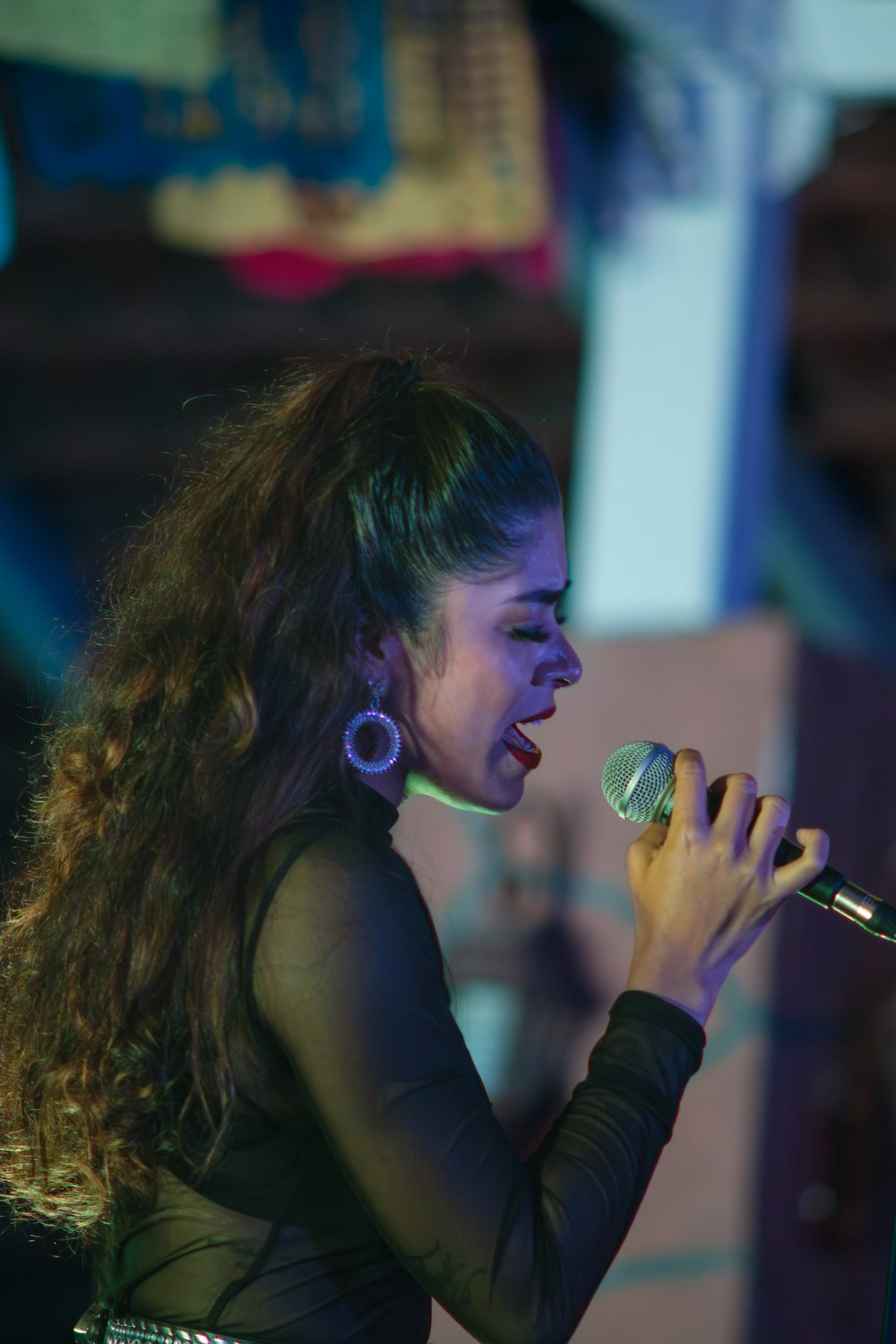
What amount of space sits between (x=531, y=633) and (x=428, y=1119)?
330 millimetres

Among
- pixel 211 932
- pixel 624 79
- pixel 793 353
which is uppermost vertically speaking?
pixel 624 79

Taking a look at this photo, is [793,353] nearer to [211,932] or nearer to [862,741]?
[862,741]

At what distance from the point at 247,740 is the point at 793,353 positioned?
479 cm

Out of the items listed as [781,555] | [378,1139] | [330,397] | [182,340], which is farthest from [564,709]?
[781,555]

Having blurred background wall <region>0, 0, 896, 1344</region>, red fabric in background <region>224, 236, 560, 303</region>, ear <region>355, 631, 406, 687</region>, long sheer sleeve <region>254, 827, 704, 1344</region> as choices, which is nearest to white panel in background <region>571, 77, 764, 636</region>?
blurred background wall <region>0, 0, 896, 1344</region>

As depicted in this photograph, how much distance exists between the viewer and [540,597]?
1045 mm

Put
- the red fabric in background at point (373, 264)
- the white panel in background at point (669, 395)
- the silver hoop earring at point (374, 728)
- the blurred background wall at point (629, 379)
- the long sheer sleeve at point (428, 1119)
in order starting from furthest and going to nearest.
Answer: the white panel in background at point (669, 395) → the red fabric in background at point (373, 264) → the blurred background wall at point (629, 379) → the silver hoop earring at point (374, 728) → the long sheer sleeve at point (428, 1119)

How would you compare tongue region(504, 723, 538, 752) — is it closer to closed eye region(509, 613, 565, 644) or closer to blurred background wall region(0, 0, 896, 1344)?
closed eye region(509, 613, 565, 644)

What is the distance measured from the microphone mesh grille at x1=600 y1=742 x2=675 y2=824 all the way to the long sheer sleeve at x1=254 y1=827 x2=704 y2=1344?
204 mm

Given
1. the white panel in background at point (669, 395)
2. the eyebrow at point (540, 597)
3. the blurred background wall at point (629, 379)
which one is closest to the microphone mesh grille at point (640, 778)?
the eyebrow at point (540, 597)

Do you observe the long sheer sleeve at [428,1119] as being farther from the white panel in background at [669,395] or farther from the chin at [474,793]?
the white panel in background at [669,395]

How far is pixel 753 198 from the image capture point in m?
3.27

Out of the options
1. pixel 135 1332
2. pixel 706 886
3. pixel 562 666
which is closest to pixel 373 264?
pixel 562 666

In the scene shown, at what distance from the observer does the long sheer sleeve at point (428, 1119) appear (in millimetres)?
875
